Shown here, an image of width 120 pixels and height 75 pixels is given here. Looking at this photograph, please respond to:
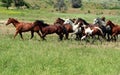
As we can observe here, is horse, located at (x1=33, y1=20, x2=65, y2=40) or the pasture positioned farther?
horse, located at (x1=33, y1=20, x2=65, y2=40)

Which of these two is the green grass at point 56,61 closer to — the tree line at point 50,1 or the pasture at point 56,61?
the pasture at point 56,61

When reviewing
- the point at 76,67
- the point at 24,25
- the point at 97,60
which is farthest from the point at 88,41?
the point at 76,67

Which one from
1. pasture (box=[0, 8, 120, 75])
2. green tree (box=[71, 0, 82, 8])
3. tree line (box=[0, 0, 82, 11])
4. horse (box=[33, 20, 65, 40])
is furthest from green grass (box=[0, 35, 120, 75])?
green tree (box=[71, 0, 82, 8])

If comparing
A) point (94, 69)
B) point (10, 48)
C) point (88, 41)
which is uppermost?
point (94, 69)

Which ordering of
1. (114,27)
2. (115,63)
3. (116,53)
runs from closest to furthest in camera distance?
1. (115,63)
2. (116,53)
3. (114,27)

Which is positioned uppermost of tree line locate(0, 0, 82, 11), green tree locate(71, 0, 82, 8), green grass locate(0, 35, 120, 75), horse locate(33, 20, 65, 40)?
green grass locate(0, 35, 120, 75)

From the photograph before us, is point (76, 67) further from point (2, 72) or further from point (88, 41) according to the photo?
point (88, 41)

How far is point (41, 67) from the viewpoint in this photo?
13570 millimetres

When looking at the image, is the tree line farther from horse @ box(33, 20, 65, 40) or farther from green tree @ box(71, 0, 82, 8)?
horse @ box(33, 20, 65, 40)

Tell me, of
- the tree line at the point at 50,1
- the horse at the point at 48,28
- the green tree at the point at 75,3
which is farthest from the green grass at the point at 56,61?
the green tree at the point at 75,3

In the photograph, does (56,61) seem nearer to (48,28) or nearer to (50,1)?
(48,28)

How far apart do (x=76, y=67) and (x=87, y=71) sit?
0.68 m

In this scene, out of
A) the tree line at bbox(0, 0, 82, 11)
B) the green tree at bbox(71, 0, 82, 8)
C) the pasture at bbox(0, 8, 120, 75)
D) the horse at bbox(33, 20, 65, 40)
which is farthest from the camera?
the green tree at bbox(71, 0, 82, 8)

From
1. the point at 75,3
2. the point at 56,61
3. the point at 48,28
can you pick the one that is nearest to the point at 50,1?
the point at 75,3
